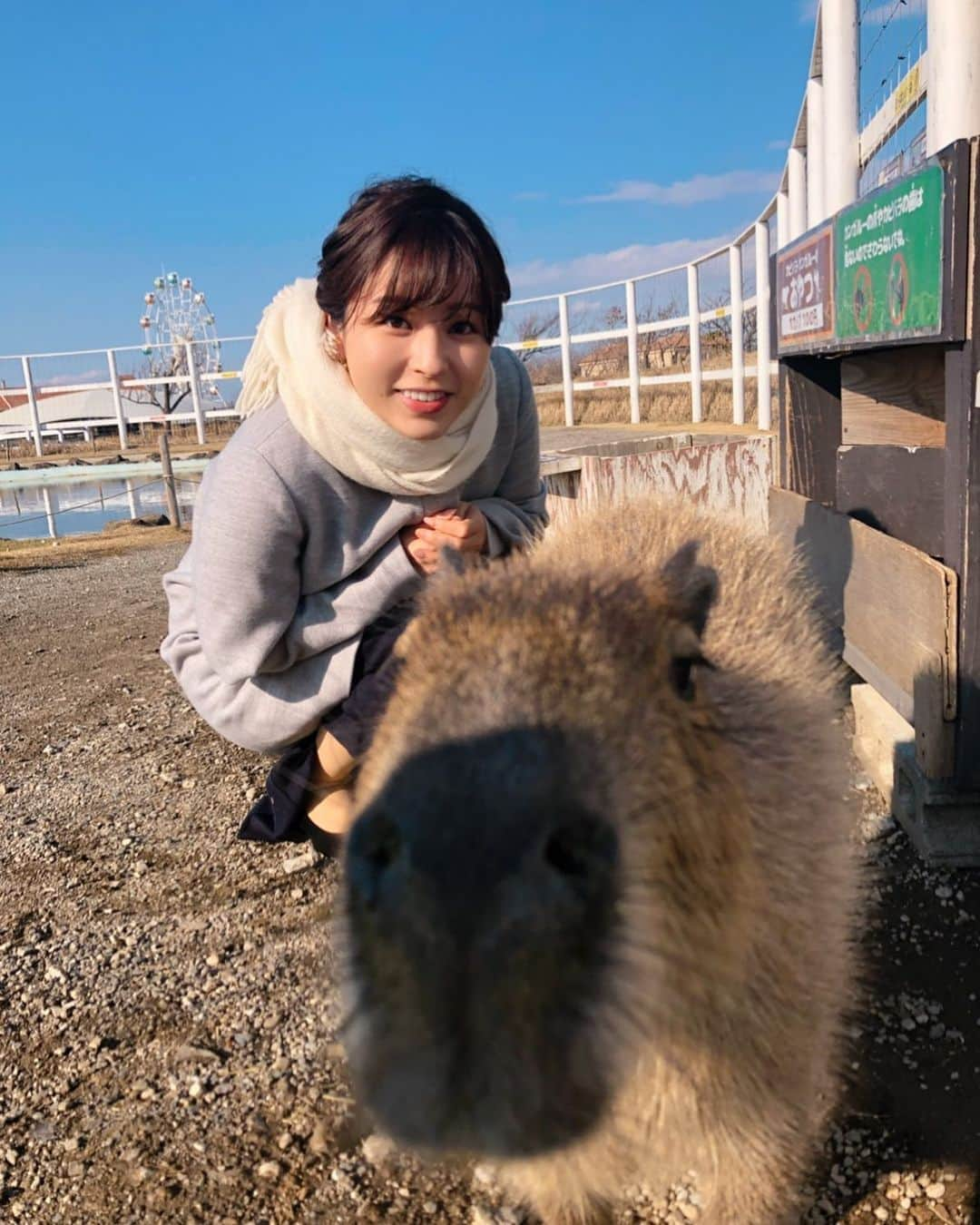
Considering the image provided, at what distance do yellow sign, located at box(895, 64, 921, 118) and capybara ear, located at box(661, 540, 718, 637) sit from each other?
287 cm

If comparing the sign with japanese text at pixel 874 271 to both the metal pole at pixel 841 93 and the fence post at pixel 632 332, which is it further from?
the fence post at pixel 632 332

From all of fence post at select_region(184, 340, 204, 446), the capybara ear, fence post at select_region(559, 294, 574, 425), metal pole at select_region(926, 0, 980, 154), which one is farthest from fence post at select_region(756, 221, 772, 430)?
fence post at select_region(184, 340, 204, 446)

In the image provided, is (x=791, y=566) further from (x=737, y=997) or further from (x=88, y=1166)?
(x=88, y=1166)

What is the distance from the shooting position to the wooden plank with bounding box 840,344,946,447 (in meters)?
3.51

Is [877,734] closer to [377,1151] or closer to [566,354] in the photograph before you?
[377,1151]

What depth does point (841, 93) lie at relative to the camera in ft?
15.0

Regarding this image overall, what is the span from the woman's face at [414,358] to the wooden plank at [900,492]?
1670 mm

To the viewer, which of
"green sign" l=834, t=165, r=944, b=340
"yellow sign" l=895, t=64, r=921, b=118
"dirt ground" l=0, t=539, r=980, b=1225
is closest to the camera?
"dirt ground" l=0, t=539, r=980, b=1225

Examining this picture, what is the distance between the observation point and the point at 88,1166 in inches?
82.7

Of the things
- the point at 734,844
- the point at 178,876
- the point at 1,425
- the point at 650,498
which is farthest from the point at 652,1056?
the point at 1,425

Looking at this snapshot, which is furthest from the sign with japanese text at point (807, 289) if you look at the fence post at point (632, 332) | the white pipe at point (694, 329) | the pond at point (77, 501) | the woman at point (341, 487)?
the pond at point (77, 501)

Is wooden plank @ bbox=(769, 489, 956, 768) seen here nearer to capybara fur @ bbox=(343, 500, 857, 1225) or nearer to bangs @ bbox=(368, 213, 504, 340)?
capybara fur @ bbox=(343, 500, 857, 1225)

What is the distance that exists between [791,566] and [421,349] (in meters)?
1.41

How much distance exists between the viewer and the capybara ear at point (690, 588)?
1.55 meters
